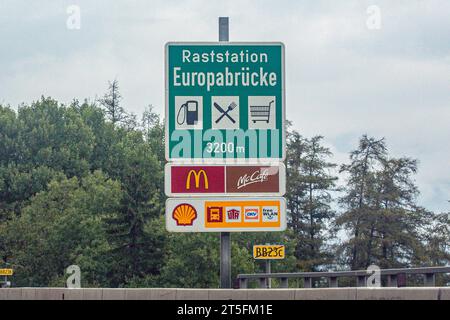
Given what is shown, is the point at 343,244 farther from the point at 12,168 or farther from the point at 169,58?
the point at 169,58

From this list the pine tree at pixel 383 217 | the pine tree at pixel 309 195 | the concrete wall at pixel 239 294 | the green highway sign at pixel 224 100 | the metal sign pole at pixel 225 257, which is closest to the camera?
the concrete wall at pixel 239 294

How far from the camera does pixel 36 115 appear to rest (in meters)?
134

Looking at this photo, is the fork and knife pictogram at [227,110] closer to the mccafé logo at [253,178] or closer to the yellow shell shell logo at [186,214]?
the mccafé logo at [253,178]

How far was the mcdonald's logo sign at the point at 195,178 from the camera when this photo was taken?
20109mm

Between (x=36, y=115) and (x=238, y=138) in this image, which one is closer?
(x=238, y=138)

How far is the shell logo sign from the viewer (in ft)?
66.2

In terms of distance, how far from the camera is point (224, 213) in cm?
2025

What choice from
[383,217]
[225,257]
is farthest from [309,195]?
[225,257]

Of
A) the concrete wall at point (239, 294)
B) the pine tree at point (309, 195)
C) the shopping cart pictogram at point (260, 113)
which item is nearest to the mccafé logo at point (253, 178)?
the shopping cart pictogram at point (260, 113)

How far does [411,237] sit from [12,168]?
42.8 metres

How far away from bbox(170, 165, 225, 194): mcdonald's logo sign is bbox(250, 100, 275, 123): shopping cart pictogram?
1045mm

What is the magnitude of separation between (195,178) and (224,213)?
0.79 m

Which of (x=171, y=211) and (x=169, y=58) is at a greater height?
(x=169, y=58)
